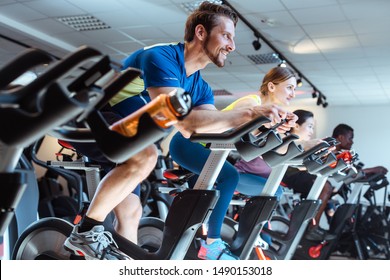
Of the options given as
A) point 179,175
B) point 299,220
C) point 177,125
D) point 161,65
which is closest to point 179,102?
point 177,125

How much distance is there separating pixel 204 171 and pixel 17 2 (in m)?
4.75

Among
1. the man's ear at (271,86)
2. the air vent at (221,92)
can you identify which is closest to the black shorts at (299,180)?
the man's ear at (271,86)

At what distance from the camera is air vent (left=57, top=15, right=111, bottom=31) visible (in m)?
6.55

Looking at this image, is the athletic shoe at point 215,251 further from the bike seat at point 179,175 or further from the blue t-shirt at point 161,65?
the blue t-shirt at point 161,65

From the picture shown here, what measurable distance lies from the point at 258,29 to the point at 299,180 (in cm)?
279

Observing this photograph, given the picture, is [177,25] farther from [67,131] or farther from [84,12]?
[67,131]

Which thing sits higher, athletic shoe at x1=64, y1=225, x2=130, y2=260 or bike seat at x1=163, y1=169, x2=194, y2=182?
athletic shoe at x1=64, y1=225, x2=130, y2=260

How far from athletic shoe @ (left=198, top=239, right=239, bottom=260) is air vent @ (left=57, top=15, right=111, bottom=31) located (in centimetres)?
471

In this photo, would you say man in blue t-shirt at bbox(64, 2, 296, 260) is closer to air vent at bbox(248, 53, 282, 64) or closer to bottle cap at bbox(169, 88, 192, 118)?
bottle cap at bbox(169, 88, 192, 118)

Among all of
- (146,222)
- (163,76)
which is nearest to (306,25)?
(146,222)

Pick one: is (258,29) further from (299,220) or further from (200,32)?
(200,32)

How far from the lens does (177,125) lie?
5.84 feet

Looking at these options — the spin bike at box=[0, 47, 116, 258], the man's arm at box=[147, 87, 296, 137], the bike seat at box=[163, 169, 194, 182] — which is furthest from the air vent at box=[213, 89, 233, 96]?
the spin bike at box=[0, 47, 116, 258]

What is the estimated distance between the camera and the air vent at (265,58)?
802cm
